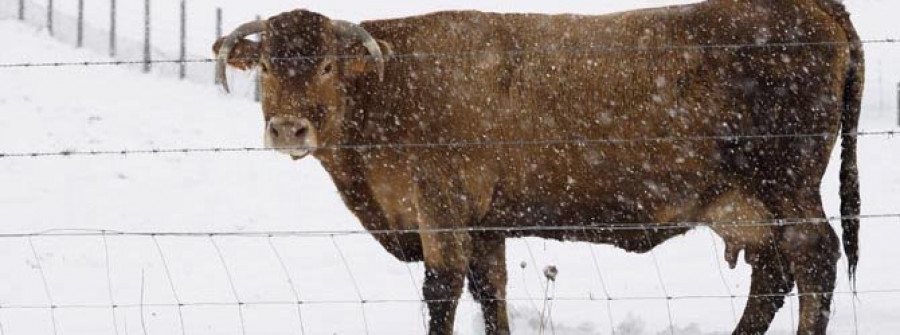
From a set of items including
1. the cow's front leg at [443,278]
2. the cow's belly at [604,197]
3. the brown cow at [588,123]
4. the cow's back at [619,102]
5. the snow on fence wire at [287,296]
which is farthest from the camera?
the cow's belly at [604,197]

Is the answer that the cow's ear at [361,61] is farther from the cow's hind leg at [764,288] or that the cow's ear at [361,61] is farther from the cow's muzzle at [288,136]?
the cow's hind leg at [764,288]

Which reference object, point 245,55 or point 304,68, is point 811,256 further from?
point 245,55

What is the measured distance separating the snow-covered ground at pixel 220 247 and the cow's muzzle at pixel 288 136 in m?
1.09

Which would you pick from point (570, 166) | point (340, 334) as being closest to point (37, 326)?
point (340, 334)

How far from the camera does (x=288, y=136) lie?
578cm

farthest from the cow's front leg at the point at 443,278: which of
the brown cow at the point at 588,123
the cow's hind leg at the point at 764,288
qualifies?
the cow's hind leg at the point at 764,288

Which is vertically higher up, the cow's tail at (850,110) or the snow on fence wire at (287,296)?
the cow's tail at (850,110)

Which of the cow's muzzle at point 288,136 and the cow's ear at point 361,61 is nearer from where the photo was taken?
the cow's muzzle at point 288,136

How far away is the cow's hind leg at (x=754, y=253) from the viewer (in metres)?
6.43

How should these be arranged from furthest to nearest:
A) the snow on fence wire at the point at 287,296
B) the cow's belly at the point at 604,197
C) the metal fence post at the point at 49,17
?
the metal fence post at the point at 49,17 → the cow's belly at the point at 604,197 → the snow on fence wire at the point at 287,296

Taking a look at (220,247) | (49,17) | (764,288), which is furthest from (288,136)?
(49,17)

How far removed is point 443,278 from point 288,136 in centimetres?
110

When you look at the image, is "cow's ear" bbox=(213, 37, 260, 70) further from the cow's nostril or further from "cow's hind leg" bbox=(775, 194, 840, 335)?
"cow's hind leg" bbox=(775, 194, 840, 335)

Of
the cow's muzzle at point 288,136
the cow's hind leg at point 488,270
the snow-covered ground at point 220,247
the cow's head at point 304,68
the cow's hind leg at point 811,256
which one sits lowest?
the snow-covered ground at point 220,247
